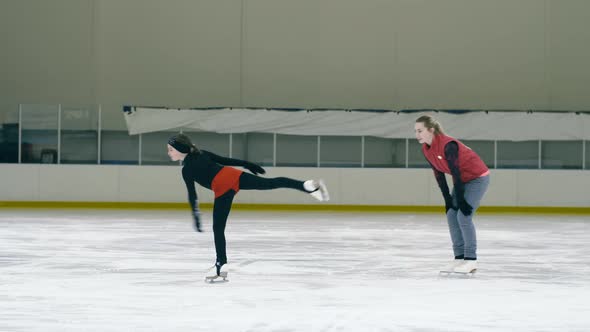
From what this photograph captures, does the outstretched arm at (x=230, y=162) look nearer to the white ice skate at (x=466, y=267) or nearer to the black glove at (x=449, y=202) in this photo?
the black glove at (x=449, y=202)

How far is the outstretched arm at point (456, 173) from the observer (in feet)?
24.8

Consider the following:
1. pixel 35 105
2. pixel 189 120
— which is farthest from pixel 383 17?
pixel 35 105

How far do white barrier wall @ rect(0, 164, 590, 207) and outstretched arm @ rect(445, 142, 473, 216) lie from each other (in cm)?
1184

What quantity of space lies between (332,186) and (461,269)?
38.4 feet

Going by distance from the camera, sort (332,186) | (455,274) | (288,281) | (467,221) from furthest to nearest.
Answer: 1. (332,186)
2. (455,274)
3. (467,221)
4. (288,281)

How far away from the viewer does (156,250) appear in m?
10.2

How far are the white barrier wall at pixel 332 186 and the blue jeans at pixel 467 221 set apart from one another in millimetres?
11331

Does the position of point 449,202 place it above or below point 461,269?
above

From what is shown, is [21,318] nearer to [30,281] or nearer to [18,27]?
[30,281]

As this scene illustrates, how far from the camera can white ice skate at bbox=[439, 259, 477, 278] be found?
315 inches

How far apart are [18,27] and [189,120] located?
425cm

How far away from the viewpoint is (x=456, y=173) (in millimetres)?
7578

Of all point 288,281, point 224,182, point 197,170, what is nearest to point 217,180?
point 224,182

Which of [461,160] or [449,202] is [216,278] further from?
[461,160]
